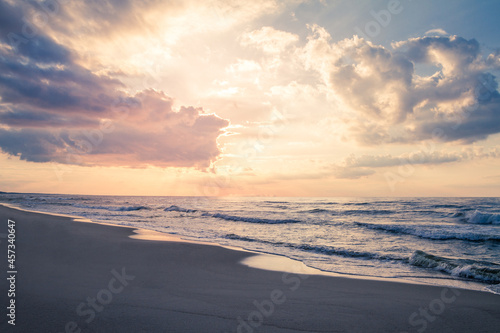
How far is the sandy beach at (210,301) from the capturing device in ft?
14.5

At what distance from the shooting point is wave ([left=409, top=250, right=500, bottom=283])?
8.77 metres

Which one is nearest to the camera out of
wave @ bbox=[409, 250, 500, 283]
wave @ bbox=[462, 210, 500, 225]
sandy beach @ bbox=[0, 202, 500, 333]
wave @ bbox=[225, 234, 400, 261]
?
sandy beach @ bbox=[0, 202, 500, 333]

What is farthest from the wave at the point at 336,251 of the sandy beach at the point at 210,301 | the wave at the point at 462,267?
the sandy beach at the point at 210,301

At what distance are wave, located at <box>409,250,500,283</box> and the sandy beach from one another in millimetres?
2361

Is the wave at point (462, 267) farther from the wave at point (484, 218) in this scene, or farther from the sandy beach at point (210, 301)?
the wave at point (484, 218)

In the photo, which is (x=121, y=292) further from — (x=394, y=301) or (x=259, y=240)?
(x=259, y=240)

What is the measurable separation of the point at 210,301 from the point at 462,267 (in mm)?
8959

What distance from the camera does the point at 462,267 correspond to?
9.47m

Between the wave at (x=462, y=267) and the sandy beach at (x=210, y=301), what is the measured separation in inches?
92.9

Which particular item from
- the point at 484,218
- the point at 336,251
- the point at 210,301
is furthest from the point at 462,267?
the point at 484,218

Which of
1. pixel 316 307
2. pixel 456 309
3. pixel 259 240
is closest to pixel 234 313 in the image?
pixel 316 307

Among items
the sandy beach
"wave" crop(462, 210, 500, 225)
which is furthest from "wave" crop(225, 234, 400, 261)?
"wave" crop(462, 210, 500, 225)

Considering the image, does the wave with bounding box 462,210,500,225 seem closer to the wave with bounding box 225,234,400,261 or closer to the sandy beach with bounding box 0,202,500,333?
the wave with bounding box 225,234,400,261

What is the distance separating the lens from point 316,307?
213 inches
